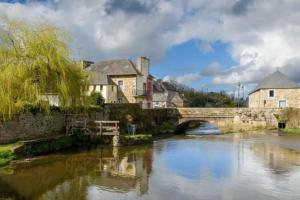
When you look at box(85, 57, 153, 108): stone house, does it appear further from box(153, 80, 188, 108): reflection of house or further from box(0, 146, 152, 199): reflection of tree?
box(0, 146, 152, 199): reflection of tree

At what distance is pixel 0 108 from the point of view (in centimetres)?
1683

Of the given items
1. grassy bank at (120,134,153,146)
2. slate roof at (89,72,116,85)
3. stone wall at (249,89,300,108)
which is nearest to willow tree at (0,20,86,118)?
grassy bank at (120,134,153,146)

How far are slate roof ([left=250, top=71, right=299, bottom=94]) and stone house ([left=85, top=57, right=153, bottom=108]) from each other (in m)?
13.1

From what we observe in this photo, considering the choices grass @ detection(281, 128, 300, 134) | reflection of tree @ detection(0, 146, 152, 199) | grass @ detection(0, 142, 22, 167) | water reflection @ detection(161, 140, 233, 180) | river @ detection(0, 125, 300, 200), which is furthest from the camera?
grass @ detection(281, 128, 300, 134)

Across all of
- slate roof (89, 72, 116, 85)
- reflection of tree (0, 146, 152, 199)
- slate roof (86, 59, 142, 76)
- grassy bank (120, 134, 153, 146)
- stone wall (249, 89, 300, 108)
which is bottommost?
A: reflection of tree (0, 146, 152, 199)

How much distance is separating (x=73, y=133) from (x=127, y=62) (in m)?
18.5

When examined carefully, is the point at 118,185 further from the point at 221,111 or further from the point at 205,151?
the point at 221,111

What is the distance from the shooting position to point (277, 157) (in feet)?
63.5

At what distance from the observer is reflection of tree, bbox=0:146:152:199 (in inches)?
459

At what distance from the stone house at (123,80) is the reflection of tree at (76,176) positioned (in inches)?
745

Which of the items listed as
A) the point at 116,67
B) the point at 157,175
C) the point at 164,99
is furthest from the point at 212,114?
the point at 157,175

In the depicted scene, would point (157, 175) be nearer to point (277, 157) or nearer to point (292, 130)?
point (277, 157)

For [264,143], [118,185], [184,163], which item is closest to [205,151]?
[184,163]

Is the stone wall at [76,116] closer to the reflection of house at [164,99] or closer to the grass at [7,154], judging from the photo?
the grass at [7,154]
